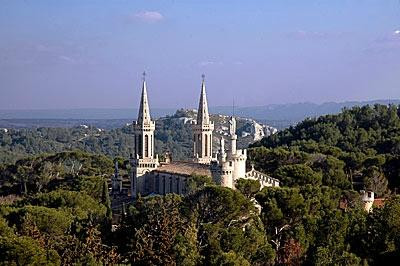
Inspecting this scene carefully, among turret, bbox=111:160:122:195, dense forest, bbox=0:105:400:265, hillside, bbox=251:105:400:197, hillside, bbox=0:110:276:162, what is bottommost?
hillside, bbox=0:110:276:162

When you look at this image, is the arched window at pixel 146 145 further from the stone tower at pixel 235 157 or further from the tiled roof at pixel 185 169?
the stone tower at pixel 235 157

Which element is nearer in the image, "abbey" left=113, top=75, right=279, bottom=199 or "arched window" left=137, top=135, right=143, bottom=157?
"abbey" left=113, top=75, right=279, bottom=199

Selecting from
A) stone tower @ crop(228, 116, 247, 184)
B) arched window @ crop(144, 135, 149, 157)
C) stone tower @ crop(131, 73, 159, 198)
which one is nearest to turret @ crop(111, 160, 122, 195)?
stone tower @ crop(131, 73, 159, 198)

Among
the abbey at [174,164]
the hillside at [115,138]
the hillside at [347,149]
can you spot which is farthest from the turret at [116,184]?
the hillside at [115,138]

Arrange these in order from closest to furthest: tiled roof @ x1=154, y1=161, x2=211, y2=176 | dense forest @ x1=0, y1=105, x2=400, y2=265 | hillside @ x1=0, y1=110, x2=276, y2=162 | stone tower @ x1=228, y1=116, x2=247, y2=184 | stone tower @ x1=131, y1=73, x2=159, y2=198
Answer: dense forest @ x1=0, y1=105, x2=400, y2=265 < stone tower @ x1=228, y1=116, x2=247, y2=184 < tiled roof @ x1=154, y1=161, x2=211, y2=176 < stone tower @ x1=131, y1=73, x2=159, y2=198 < hillside @ x1=0, y1=110, x2=276, y2=162

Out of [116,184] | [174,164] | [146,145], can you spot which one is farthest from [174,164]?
[116,184]

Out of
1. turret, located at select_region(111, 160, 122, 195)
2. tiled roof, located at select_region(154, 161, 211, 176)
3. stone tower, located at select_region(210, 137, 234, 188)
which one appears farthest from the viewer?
turret, located at select_region(111, 160, 122, 195)

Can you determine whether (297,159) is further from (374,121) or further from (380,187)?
(374,121)

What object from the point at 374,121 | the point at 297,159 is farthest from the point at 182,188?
the point at 374,121

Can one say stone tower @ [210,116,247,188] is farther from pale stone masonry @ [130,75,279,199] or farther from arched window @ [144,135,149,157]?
arched window @ [144,135,149,157]

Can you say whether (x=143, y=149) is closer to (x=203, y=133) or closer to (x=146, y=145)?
(x=146, y=145)
